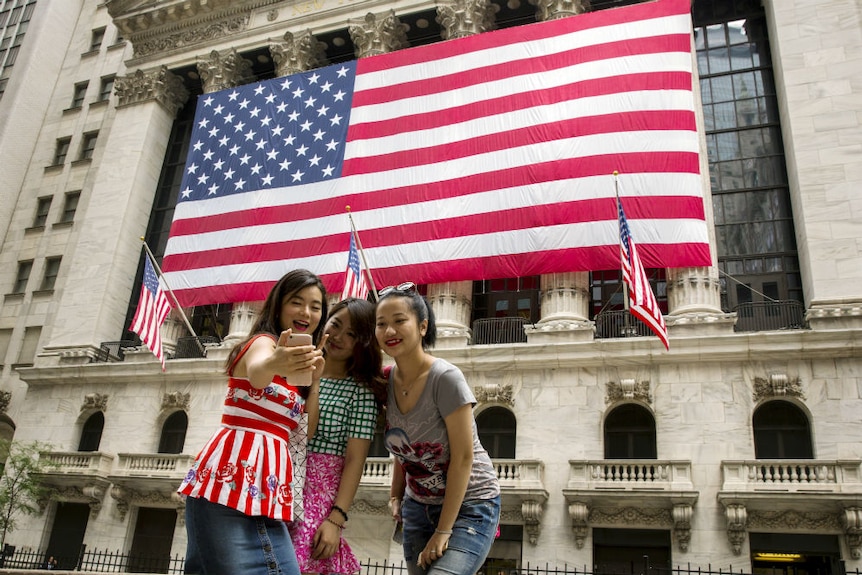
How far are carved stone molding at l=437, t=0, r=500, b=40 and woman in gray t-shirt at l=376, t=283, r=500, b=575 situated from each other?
86.7ft

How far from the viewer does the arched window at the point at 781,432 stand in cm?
1952

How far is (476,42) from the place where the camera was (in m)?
Answer: 27.0

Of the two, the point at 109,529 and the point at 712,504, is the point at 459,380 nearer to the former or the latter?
the point at 712,504

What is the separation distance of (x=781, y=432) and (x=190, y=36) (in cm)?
3217

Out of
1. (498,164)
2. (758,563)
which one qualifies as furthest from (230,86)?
(758,563)

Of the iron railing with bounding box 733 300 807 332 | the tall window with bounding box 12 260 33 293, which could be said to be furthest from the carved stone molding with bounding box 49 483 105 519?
the iron railing with bounding box 733 300 807 332

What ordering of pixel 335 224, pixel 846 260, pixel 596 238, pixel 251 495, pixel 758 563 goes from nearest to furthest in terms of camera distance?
pixel 251 495, pixel 758 563, pixel 846 260, pixel 596 238, pixel 335 224

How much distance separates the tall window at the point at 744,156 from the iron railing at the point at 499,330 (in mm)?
6638

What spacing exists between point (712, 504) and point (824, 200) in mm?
9974

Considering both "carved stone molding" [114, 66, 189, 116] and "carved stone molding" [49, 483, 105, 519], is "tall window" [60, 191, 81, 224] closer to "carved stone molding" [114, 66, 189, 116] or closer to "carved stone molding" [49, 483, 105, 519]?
"carved stone molding" [114, 66, 189, 116]

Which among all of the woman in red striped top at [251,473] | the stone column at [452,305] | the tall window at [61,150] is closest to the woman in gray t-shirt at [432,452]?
the woman in red striped top at [251,473]

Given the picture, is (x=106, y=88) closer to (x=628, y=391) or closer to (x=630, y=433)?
(x=628, y=391)

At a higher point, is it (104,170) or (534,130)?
(104,170)

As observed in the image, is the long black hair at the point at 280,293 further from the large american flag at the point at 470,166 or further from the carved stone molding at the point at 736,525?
the large american flag at the point at 470,166
